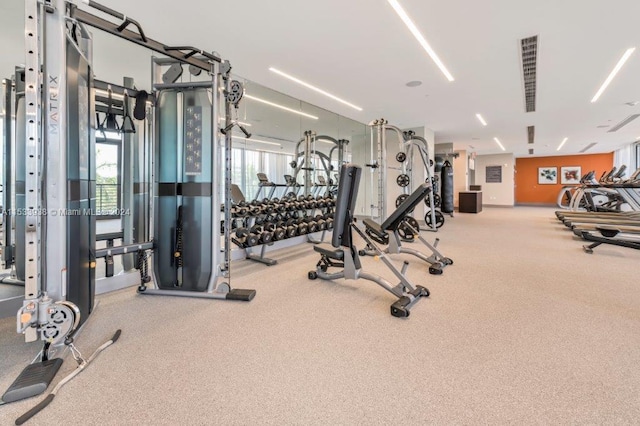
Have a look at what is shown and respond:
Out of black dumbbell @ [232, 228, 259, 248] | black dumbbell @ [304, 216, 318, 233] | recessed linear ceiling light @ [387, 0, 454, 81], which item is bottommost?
black dumbbell @ [232, 228, 259, 248]

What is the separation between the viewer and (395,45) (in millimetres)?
3578

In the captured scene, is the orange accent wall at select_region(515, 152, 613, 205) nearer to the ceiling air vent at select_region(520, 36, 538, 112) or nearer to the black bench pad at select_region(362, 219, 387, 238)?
the ceiling air vent at select_region(520, 36, 538, 112)

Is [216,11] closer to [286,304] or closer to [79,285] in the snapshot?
[79,285]

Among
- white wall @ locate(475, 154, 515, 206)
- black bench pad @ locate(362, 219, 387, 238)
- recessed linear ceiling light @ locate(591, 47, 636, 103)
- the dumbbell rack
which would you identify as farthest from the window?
white wall @ locate(475, 154, 515, 206)

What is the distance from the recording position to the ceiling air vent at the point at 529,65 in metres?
3.52

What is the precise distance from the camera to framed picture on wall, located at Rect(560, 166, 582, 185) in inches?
569

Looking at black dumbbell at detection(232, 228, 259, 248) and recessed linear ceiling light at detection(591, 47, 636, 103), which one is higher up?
recessed linear ceiling light at detection(591, 47, 636, 103)

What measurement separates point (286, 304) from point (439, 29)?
3.35m

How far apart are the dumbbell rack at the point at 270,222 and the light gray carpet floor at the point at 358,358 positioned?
2.69ft

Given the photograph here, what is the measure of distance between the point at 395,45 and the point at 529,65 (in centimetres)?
215

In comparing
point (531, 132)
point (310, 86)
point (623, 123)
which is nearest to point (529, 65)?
point (310, 86)

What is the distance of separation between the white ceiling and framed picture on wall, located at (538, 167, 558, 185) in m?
10.5

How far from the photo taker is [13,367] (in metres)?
1.59

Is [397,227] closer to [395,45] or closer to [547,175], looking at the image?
[395,45]
